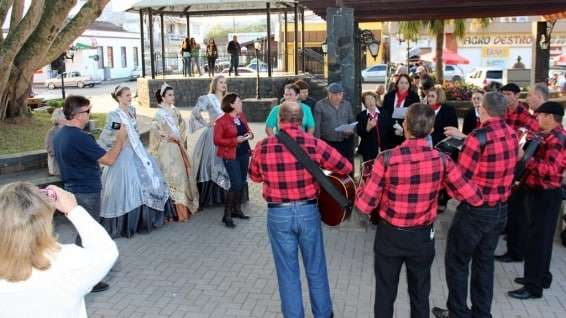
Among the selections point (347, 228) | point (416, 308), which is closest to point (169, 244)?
point (347, 228)

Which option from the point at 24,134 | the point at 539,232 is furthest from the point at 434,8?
the point at 24,134

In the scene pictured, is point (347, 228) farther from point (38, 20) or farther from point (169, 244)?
point (38, 20)

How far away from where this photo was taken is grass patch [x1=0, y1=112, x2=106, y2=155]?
32.1 ft

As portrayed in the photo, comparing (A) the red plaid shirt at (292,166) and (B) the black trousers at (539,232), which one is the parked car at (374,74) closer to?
(B) the black trousers at (539,232)

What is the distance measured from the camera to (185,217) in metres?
7.91

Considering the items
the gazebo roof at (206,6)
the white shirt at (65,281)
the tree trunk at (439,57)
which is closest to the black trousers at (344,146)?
the white shirt at (65,281)

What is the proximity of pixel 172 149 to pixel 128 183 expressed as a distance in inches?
36.1

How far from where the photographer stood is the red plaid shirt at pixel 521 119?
6195 millimetres

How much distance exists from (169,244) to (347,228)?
2.16 meters

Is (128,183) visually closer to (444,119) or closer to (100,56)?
(444,119)

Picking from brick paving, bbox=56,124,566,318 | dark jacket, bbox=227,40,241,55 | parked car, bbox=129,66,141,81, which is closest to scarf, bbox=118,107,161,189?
brick paving, bbox=56,124,566,318

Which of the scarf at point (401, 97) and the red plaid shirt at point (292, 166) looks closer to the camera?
the red plaid shirt at point (292, 166)

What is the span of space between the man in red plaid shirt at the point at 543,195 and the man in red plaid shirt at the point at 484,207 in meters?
0.76

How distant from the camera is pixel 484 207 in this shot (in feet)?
14.0
